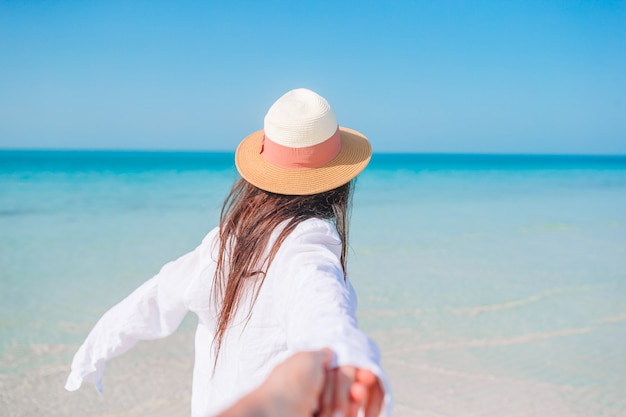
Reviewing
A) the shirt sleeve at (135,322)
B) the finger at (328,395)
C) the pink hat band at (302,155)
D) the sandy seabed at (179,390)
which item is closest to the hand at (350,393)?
the finger at (328,395)

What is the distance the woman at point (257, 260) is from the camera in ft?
4.32

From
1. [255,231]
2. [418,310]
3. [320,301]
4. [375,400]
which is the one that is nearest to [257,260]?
[255,231]

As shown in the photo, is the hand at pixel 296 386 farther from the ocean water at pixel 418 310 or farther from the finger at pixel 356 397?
the ocean water at pixel 418 310

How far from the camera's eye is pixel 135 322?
169 cm

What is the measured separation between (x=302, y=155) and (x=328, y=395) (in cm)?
88

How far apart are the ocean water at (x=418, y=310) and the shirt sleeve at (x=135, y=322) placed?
205cm

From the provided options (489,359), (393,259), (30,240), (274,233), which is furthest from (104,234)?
(274,233)

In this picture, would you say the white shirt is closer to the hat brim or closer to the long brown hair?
the long brown hair

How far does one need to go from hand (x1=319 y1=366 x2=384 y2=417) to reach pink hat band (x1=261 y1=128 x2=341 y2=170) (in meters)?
0.84

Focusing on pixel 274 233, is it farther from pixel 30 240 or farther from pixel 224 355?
pixel 30 240

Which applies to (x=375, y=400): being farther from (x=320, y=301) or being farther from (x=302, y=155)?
(x=302, y=155)

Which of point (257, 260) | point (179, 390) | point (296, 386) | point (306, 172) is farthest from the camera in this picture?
point (179, 390)

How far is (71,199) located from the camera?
15258 mm

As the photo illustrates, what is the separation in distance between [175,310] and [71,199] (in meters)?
15.2
